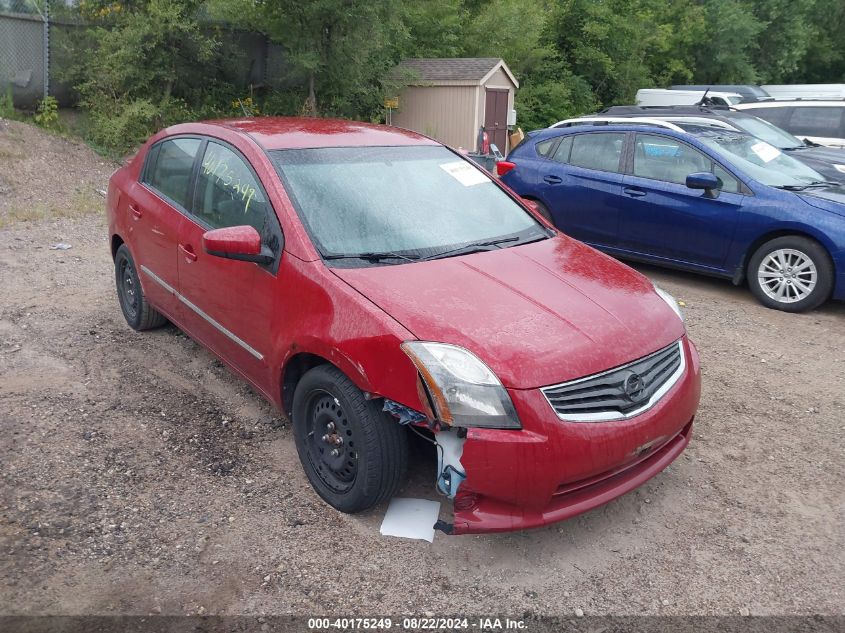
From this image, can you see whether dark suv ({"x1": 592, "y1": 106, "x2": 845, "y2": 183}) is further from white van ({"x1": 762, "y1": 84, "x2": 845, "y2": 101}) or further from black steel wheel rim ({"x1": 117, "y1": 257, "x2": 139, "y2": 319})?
white van ({"x1": 762, "y1": 84, "x2": 845, "y2": 101})

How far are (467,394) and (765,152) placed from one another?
5.98m

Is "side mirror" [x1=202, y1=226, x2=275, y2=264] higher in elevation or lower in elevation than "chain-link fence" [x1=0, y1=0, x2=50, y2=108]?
lower

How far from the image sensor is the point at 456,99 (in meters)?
17.2

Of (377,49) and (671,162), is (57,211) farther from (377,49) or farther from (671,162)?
(377,49)

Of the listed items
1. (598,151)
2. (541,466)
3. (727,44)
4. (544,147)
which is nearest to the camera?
(541,466)

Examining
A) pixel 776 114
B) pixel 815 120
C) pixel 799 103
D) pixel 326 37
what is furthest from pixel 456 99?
pixel 815 120

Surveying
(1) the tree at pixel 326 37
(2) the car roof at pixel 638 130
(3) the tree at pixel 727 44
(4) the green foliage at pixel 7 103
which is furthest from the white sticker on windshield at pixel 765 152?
(3) the tree at pixel 727 44

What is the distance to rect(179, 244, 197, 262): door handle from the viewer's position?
A: 4242 millimetres

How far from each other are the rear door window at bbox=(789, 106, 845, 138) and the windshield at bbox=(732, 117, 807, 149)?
278 centimetres

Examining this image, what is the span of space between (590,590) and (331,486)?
1235 millimetres

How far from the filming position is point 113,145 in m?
12.3

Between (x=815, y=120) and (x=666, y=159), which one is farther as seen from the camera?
(x=815, y=120)

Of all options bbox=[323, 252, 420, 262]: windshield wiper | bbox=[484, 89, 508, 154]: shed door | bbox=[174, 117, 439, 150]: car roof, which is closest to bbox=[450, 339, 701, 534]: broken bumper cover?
bbox=[323, 252, 420, 262]: windshield wiper

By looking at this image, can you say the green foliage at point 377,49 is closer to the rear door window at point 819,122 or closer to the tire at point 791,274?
the rear door window at point 819,122
